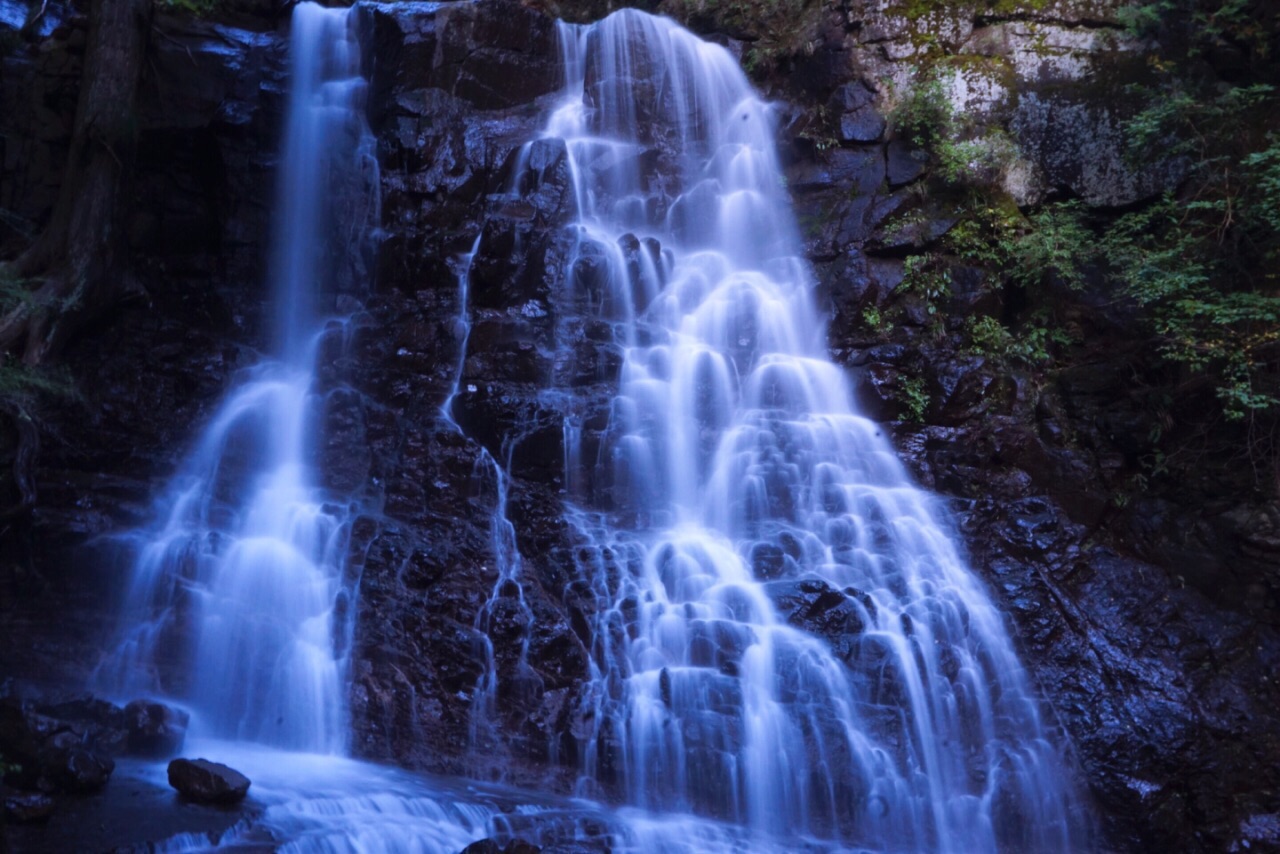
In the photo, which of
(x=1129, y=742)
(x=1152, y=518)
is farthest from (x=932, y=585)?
(x=1152, y=518)

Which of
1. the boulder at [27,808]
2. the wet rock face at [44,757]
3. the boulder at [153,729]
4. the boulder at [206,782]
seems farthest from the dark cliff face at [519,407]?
the boulder at [27,808]

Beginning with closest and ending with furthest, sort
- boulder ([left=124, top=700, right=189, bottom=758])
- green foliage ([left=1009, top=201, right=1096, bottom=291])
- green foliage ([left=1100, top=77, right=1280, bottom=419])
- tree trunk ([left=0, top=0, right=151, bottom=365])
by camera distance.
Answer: boulder ([left=124, top=700, right=189, bottom=758])
green foliage ([left=1100, top=77, right=1280, bottom=419])
tree trunk ([left=0, top=0, right=151, bottom=365])
green foliage ([left=1009, top=201, right=1096, bottom=291])

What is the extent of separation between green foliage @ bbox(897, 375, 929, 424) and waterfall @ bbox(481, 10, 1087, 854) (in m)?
0.56

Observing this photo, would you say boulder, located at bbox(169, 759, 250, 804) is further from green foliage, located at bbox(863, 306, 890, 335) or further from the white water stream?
green foliage, located at bbox(863, 306, 890, 335)

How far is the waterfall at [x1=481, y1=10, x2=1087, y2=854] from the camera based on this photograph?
24.6 feet

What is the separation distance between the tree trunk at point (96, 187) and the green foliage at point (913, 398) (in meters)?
9.59

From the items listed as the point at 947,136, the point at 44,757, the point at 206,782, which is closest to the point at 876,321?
the point at 947,136

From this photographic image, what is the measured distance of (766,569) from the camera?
8.93 meters

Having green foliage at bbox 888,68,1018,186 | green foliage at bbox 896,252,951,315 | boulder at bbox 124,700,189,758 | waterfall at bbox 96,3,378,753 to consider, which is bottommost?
boulder at bbox 124,700,189,758

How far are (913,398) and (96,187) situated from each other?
9.96 meters

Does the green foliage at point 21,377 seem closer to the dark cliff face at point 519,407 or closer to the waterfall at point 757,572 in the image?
the dark cliff face at point 519,407

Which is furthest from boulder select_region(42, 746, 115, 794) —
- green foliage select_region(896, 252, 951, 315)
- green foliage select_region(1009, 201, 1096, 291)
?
green foliage select_region(1009, 201, 1096, 291)

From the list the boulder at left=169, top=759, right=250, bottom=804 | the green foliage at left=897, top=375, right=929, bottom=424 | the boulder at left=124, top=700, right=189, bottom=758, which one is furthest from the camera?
the green foliage at left=897, top=375, right=929, bottom=424

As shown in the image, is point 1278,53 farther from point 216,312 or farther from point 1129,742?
point 216,312
